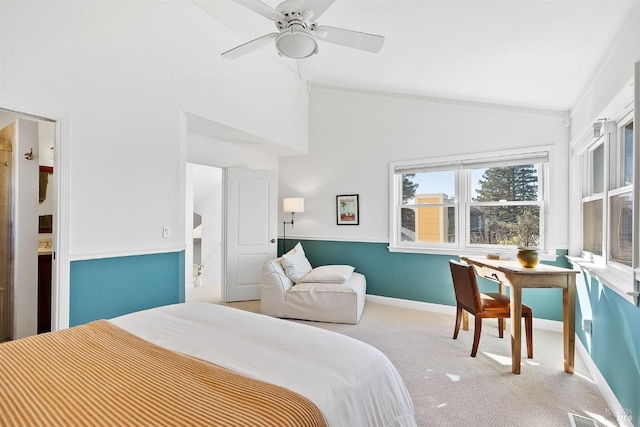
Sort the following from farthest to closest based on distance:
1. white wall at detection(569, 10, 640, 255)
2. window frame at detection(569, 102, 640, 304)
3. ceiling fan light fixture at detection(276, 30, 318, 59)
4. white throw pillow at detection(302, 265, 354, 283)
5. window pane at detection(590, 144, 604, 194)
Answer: white throw pillow at detection(302, 265, 354, 283)
window pane at detection(590, 144, 604, 194)
ceiling fan light fixture at detection(276, 30, 318, 59)
white wall at detection(569, 10, 640, 255)
window frame at detection(569, 102, 640, 304)

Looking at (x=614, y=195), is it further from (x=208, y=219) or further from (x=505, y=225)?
(x=208, y=219)

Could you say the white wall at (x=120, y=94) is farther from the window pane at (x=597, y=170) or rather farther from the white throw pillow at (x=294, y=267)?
the window pane at (x=597, y=170)

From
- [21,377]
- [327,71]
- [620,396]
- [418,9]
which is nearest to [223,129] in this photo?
[327,71]

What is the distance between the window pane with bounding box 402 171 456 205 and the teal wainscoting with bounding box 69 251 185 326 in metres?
2.97

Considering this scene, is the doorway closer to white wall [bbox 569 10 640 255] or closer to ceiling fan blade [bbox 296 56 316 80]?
ceiling fan blade [bbox 296 56 316 80]

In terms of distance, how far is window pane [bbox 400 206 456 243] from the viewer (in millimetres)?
4023

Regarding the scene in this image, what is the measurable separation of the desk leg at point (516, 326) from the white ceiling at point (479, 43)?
5.79 feet

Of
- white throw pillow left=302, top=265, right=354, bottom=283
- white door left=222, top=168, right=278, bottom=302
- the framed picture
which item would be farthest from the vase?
white door left=222, top=168, right=278, bottom=302

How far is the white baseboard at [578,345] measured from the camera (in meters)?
1.82

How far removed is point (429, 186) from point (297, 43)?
110 inches

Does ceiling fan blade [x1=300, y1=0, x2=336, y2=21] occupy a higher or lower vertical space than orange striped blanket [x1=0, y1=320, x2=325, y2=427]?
higher

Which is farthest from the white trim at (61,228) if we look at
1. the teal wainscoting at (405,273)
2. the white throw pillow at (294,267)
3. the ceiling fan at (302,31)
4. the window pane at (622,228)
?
the window pane at (622,228)

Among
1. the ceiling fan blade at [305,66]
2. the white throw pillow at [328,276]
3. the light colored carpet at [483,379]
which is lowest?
the light colored carpet at [483,379]

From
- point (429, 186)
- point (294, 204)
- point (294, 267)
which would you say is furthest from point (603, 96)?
point (294, 204)
